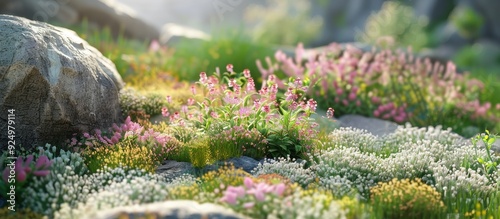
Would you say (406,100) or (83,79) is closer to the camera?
(83,79)

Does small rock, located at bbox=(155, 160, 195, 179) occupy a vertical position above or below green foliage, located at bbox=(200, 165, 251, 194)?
below

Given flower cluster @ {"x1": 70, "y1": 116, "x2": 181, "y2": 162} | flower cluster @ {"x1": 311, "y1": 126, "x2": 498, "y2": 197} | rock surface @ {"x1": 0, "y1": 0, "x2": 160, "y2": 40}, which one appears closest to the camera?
flower cluster @ {"x1": 311, "y1": 126, "x2": 498, "y2": 197}

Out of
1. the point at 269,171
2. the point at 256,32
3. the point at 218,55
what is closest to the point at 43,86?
the point at 269,171

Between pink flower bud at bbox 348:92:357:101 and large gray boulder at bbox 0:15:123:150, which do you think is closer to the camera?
large gray boulder at bbox 0:15:123:150

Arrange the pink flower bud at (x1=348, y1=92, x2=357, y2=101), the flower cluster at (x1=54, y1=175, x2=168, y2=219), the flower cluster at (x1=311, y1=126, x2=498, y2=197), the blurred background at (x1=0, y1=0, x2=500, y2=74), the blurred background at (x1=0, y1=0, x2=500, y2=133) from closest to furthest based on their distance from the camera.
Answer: the flower cluster at (x1=54, y1=175, x2=168, y2=219)
the flower cluster at (x1=311, y1=126, x2=498, y2=197)
the pink flower bud at (x1=348, y1=92, x2=357, y2=101)
the blurred background at (x1=0, y1=0, x2=500, y2=133)
the blurred background at (x1=0, y1=0, x2=500, y2=74)

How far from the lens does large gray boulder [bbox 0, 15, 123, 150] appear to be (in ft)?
23.3

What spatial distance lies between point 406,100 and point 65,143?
7.06 meters

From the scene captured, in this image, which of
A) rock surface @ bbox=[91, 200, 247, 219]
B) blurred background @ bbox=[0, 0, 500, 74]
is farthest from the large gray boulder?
blurred background @ bbox=[0, 0, 500, 74]

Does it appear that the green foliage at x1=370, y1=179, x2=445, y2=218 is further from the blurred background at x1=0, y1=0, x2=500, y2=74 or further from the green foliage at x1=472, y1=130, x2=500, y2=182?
the blurred background at x1=0, y1=0, x2=500, y2=74

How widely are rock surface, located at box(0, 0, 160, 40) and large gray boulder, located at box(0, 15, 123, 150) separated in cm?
957

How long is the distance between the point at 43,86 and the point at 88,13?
11.5m

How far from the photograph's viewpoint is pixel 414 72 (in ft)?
40.4

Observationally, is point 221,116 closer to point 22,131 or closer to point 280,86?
point 22,131

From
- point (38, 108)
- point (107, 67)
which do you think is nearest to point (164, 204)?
point (38, 108)
